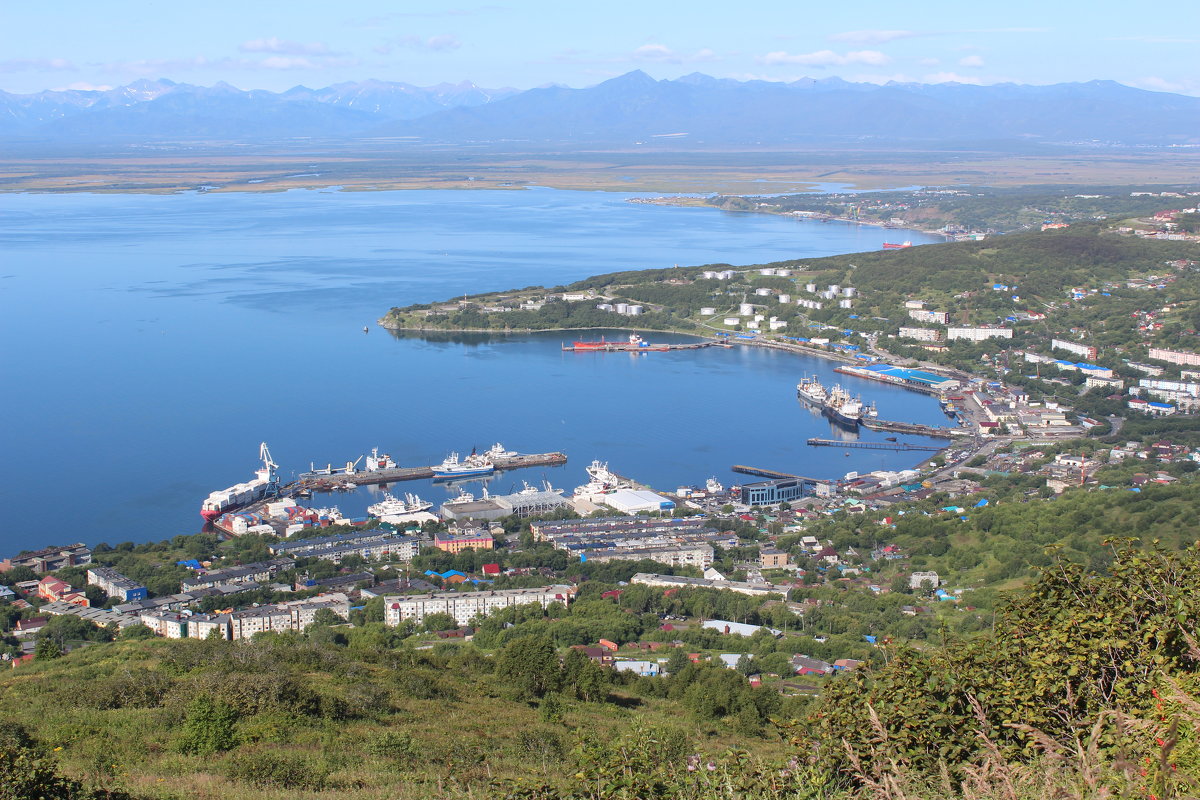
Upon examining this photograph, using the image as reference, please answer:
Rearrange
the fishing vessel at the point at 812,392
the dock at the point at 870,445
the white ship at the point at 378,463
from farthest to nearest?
the fishing vessel at the point at 812,392 < the dock at the point at 870,445 < the white ship at the point at 378,463

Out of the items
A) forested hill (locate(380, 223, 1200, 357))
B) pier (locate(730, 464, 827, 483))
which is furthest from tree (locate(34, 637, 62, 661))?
forested hill (locate(380, 223, 1200, 357))

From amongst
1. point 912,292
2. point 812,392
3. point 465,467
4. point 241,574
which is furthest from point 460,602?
point 912,292

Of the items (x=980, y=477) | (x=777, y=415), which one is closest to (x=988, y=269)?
(x=777, y=415)

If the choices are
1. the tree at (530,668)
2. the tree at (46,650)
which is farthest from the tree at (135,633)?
the tree at (530,668)

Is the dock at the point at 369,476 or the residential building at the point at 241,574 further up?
the residential building at the point at 241,574

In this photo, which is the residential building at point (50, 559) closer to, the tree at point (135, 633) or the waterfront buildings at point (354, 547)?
the waterfront buildings at point (354, 547)

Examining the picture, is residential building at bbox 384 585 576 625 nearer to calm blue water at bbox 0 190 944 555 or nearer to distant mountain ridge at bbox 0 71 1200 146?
calm blue water at bbox 0 190 944 555

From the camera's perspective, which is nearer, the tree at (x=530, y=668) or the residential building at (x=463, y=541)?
the tree at (x=530, y=668)
